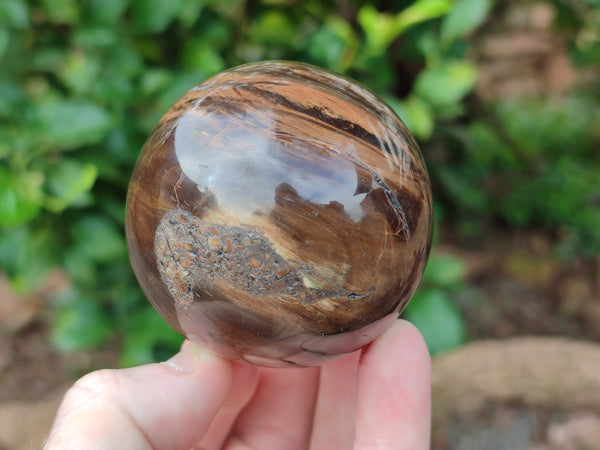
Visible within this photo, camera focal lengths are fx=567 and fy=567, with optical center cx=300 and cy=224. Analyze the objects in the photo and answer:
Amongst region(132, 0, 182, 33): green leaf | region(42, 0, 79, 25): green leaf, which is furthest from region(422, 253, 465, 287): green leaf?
region(42, 0, 79, 25): green leaf

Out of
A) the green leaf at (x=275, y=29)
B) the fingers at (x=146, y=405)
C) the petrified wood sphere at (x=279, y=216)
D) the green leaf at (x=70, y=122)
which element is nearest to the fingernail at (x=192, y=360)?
the fingers at (x=146, y=405)

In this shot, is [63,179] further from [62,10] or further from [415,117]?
[415,117]

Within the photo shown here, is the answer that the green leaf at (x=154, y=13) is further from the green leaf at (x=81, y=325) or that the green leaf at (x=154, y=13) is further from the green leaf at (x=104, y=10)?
the green leaf at (x=81, y=325)

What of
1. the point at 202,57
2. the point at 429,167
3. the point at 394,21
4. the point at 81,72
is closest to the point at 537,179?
the point at 429,167

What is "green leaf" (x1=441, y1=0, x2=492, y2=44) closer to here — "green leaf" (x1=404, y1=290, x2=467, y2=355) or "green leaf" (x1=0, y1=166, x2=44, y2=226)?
"green leaf" (x1=404, y1=290, x2=467, y2=355)

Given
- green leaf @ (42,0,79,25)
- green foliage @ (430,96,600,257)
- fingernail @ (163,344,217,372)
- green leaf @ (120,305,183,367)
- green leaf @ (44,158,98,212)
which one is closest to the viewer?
fingernail @ (163,344,217,372)

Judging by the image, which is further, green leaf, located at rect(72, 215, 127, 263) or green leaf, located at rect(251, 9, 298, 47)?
green leaf, located at rect(251, 9, 298, 47)
